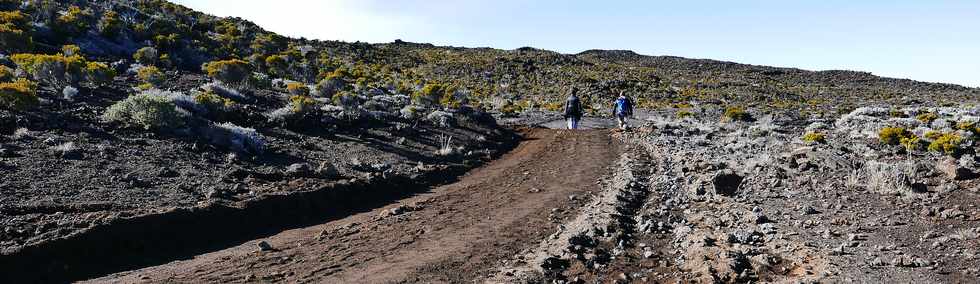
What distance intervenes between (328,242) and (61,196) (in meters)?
3.87

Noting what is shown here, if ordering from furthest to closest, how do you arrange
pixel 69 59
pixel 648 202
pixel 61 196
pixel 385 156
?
pixel 69 59 → pixel 385 156 → pixel 648 202 → pixel 61 196

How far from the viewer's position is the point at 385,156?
14.0m

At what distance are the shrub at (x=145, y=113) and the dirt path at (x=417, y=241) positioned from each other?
18.4 feet

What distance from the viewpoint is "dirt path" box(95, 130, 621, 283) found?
6.54 m

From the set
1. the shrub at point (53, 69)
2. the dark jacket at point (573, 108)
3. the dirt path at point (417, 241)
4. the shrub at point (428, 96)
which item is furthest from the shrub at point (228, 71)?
the dirt path at point (417, 241)

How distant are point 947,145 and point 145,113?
50.9ft

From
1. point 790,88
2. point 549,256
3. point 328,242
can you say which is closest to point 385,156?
point 328,242

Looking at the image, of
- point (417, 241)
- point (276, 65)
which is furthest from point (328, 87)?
point (417, 241)

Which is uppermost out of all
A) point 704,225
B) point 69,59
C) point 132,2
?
point 132,2

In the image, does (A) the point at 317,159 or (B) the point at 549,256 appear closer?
(B) the point at 549,256

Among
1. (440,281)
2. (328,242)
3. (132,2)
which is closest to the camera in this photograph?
(440,281)

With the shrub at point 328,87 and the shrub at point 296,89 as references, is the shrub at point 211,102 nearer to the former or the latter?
the shrub at point 296,89

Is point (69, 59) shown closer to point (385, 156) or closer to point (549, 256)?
point (385, 156)

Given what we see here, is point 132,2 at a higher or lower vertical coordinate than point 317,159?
higher
